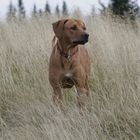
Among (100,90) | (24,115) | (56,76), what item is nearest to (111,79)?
(100,90)

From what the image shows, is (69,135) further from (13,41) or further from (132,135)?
(13,41)

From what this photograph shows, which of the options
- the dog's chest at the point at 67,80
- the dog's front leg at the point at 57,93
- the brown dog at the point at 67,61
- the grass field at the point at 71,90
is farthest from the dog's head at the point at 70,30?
the grass field at the point at 71,90

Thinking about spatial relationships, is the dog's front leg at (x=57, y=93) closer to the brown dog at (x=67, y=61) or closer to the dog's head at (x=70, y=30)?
the brown dog at (x=67, y=61)

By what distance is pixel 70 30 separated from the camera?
4.82 meters

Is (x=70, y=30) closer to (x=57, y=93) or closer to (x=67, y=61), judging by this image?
(x=67, y=61)

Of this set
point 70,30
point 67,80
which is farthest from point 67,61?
point 70,30

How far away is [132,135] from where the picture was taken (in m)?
3.81

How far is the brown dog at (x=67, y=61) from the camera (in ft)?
15.8

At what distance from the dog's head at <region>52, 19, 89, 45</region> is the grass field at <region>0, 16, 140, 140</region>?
1.97ft

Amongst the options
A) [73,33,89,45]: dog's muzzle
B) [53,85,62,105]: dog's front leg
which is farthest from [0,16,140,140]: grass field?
[73,33,89,45]: dog's muzzle

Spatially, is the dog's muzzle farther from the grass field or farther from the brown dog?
the grass field

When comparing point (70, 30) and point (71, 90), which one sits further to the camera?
point (71, 90)

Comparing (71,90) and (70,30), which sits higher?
(70,30)

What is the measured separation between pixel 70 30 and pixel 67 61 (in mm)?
334
